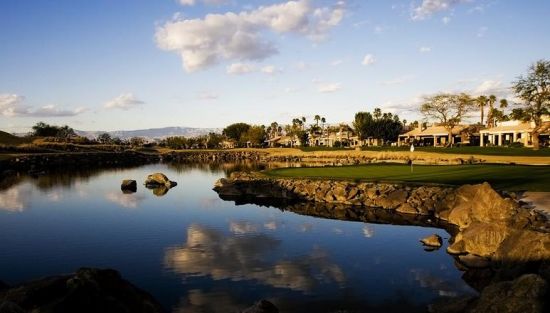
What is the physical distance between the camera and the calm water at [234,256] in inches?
572

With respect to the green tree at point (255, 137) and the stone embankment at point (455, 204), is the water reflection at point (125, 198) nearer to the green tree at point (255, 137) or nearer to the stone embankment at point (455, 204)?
the stone embankment at point (455, 204)

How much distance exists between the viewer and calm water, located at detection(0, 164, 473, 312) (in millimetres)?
14523

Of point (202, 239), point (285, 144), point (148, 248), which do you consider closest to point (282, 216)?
point (202, 239)

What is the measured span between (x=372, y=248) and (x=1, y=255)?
15.9 metres

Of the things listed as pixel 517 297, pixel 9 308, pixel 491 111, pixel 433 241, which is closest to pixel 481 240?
pixel 433 241

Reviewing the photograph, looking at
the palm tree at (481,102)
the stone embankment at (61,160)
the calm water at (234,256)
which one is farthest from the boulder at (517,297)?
the palm tree at (481,102)

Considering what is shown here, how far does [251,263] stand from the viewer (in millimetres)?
18062

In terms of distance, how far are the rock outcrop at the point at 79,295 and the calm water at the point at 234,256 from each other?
106 inches

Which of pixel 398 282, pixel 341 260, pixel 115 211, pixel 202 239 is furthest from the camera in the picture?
pixel 115 211

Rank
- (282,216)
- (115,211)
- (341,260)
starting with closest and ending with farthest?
1. (341,260)
2. (282,216)
3. (115,211)

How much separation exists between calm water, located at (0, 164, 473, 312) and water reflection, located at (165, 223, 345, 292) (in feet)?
0.13

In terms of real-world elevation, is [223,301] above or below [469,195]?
below

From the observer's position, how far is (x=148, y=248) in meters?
20.5

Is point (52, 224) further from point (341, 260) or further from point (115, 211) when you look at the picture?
point (341, 260)
